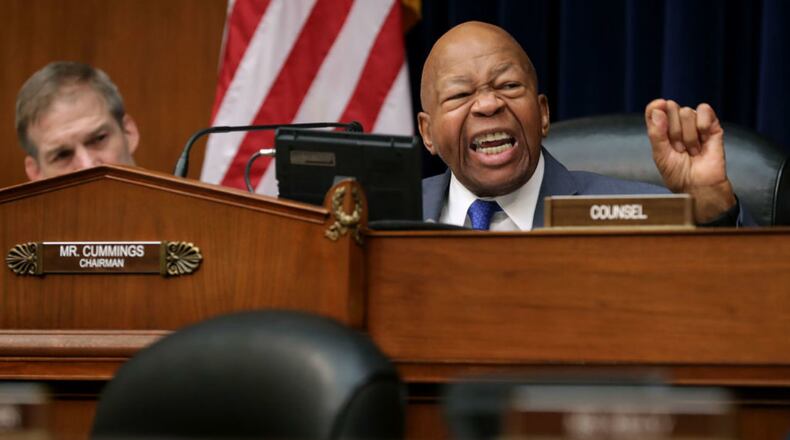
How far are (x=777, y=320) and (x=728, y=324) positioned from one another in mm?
66

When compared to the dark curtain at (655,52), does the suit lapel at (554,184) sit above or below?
below

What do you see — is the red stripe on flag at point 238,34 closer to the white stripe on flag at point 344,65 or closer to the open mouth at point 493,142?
the white stripe on flag at point 344,65

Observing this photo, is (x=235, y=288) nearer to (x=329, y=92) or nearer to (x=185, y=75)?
(x=329, y=92)

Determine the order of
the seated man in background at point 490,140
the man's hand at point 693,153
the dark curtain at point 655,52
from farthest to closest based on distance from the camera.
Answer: the dark curtain at point 655,52 < the seated man in background at point 490,140 < the man's hand at point 693,153

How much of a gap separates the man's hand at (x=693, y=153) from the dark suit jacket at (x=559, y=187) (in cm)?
27

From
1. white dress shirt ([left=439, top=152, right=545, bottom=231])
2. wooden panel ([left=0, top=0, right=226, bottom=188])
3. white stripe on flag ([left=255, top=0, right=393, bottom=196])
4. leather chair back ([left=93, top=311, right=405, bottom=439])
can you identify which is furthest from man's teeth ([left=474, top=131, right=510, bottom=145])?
leather chair back ([left=93, top=311, right=405, bottom=439])

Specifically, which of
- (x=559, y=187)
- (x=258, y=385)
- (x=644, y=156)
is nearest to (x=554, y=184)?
(x=559, y=187)

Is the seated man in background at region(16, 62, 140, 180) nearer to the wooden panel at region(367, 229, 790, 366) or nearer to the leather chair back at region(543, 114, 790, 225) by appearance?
the leather chair back at region(543, 114, 790, 225)

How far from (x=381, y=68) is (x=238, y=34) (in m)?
0.45

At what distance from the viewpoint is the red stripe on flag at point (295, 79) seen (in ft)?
12.7

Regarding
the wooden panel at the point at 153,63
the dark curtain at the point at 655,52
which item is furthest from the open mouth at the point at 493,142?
the wooden panel at the point at 153,63

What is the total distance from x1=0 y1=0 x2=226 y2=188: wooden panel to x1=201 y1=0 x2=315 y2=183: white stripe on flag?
0.34 metres

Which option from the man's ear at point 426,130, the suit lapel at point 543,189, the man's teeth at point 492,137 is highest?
the man's ear at point 426,130

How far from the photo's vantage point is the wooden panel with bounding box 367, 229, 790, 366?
1807 millimetres
